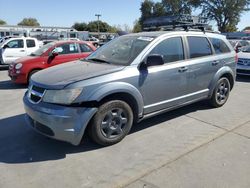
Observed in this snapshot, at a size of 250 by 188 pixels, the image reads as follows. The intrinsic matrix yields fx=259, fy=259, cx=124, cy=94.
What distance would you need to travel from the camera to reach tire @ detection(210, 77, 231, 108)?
5.64 metres

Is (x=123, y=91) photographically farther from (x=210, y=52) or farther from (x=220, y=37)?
(x=220, y=37)

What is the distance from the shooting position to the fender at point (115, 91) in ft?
11.7

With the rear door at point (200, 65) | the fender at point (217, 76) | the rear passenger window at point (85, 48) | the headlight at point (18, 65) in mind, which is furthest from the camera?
the rear passenger window at point (85, 48)

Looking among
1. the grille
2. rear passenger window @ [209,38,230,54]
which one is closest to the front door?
rear passenger window @ [209,38,230,54]

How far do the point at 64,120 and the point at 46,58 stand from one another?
5.73 metres

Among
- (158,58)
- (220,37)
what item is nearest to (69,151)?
(158,58)

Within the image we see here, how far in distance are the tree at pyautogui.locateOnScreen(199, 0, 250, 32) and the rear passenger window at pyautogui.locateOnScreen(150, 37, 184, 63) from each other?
4941 cm

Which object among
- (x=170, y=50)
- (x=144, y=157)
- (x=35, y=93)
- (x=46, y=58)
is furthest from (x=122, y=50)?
(x=46, y=58)

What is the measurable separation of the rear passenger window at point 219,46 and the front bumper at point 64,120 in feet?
10.9

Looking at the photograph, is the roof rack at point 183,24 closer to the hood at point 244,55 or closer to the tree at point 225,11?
the hood at point 244,55

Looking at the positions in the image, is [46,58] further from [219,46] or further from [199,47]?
[219,46]

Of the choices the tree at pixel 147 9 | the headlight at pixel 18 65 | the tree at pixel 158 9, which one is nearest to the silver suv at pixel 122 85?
the headlight at pixel 18 65

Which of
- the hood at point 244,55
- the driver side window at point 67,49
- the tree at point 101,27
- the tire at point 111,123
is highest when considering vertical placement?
the tree at point 101,27

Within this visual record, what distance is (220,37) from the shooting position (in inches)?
229
